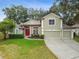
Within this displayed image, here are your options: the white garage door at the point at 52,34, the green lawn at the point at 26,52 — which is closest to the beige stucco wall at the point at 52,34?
the white garage door at the point at 52,34

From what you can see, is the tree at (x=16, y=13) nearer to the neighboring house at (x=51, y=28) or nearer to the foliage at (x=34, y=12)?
the foliage at (x=34, y=12)

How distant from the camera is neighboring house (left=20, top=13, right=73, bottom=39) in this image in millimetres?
44312

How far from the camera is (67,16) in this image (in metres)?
55.7

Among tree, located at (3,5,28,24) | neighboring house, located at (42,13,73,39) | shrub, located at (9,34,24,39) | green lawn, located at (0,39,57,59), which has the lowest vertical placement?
green lawn, located at (0,39,57,59)

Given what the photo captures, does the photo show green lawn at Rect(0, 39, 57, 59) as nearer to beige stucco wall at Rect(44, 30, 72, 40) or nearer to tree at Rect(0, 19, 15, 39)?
beige stucco wall at Rect(44, 30, 72, 40)

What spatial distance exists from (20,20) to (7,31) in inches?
994

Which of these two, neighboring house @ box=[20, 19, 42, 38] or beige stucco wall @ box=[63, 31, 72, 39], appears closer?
beige stucco wall @ box=[63, 31, 72, 39]

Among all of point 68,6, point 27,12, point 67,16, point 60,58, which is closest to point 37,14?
point 27,12

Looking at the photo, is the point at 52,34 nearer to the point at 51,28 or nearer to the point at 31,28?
the point at 51,28

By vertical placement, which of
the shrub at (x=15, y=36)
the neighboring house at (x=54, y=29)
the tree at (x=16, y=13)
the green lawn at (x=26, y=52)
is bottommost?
the green lawn at (x=26, y=52)

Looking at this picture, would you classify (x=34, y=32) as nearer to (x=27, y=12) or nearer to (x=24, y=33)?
(x=24, y=33)

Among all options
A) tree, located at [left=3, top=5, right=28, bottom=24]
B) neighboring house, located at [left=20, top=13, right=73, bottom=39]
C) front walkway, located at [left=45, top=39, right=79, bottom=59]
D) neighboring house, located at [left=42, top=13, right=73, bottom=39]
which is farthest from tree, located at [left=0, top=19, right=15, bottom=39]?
tree, located at [left=3, top=5, right=28, bottom=24]

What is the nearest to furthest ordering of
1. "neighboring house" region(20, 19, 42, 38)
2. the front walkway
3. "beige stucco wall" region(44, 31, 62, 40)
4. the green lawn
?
the front walkway → the green lawn → "beige stucco wall" region(44, 31, 62, 40) → "neighboring house" region(20, 19, 42, 38)

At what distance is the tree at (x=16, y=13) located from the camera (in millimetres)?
70312
